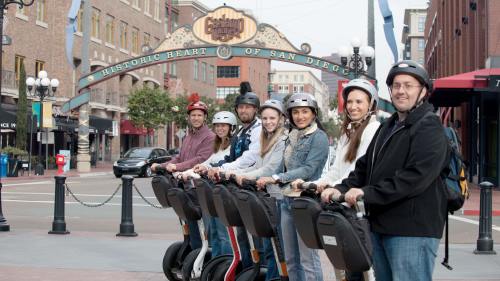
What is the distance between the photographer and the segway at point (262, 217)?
6.18 meters

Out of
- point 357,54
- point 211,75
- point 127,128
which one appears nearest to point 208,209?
point 357,54

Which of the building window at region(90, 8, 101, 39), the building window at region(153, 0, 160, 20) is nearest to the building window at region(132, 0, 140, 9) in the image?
the building window at region(153, 0, 160, 20)

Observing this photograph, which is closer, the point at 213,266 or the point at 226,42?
the point at 213,266

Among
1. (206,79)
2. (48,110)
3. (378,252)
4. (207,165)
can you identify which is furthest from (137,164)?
(206,79)

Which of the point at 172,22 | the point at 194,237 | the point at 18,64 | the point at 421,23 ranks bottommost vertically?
the point at 194,237

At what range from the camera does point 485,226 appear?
11797 mm

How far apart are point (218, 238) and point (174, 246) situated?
96 cm

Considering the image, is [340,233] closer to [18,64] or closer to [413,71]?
[413,71]

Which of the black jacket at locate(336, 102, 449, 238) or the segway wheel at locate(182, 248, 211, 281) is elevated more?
the black jacket at locate(336, 102, 449, 238)

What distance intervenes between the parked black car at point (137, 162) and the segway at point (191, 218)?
100 feet

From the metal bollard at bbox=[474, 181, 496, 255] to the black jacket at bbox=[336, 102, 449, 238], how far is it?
7477 millimetres

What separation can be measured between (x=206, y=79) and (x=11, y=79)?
169ft

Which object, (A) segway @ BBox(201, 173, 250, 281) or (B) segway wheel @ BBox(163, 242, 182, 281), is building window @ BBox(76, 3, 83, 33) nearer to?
(B) segway wheel @ BBox(163, 242, 182, 281)

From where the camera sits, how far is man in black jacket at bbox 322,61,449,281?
14.6ft
